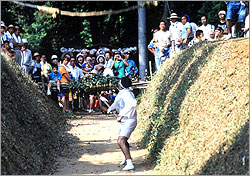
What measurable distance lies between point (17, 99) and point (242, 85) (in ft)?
20.0

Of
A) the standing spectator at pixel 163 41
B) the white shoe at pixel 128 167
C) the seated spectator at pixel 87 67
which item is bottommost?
the white shoe at pixel 128 167

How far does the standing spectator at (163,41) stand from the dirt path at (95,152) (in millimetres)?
3493

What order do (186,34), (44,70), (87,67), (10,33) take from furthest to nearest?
(87,67) < (44,70) < (10,33) < (186,34)

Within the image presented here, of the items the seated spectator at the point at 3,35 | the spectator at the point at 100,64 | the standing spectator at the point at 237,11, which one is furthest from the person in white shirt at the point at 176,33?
the seated spectator at the point at 3,35

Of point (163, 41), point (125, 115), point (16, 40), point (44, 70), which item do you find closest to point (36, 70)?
point (44, 70)

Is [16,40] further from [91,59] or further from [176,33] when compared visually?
[176,33]

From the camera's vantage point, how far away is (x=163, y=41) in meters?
18.0

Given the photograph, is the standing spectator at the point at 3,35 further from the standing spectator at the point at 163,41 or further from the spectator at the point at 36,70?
the standing spectator at the point at 163,41

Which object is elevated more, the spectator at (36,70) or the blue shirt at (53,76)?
the spectator at (36,70)

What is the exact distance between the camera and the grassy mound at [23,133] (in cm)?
893

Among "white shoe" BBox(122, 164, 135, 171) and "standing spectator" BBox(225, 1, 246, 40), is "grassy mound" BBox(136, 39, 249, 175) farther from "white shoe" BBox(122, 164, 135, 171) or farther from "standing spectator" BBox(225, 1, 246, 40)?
"standing spectator" BBox(225, 1, 246, 40)

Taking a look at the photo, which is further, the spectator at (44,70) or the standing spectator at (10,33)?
the spectator at (44,70)

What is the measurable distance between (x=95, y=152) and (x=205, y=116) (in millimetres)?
4346

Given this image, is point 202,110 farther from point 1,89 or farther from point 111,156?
point 1,89
